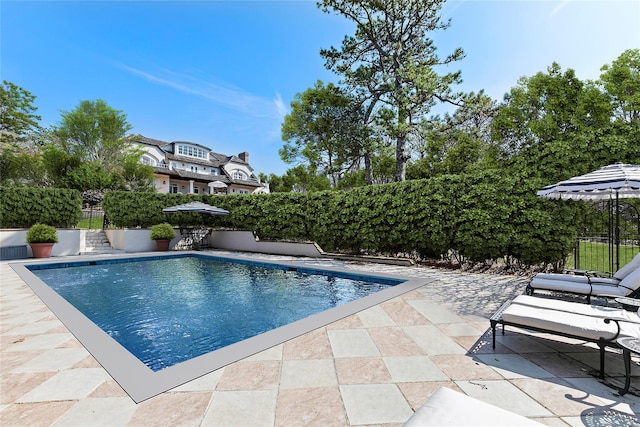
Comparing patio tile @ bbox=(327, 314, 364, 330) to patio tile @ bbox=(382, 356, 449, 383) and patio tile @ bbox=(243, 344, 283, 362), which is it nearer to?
patio tile @ bbox=(243, 344, 283, 362)

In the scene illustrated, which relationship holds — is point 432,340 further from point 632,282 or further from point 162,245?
point 162,245

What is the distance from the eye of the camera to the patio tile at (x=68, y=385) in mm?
2525

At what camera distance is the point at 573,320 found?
308 cm

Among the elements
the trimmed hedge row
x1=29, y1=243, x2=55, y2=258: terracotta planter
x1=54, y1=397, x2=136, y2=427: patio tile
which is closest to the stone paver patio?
x1=54, y1=397, x2=136, y2=427: patio tile

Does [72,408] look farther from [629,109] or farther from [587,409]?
[629,109]

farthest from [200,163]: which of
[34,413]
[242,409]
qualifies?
[242,409]

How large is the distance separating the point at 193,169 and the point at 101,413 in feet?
123

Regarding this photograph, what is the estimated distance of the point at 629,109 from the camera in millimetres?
14352

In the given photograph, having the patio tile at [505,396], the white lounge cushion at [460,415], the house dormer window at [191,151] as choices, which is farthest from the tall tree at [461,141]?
the house dormer window at [191,151]

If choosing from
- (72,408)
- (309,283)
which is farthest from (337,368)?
(309,283)

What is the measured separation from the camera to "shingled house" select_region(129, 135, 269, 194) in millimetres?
31469

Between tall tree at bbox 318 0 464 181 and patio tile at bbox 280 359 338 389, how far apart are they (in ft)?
42.7

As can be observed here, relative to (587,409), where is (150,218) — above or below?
above

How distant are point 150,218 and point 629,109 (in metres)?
25.7
